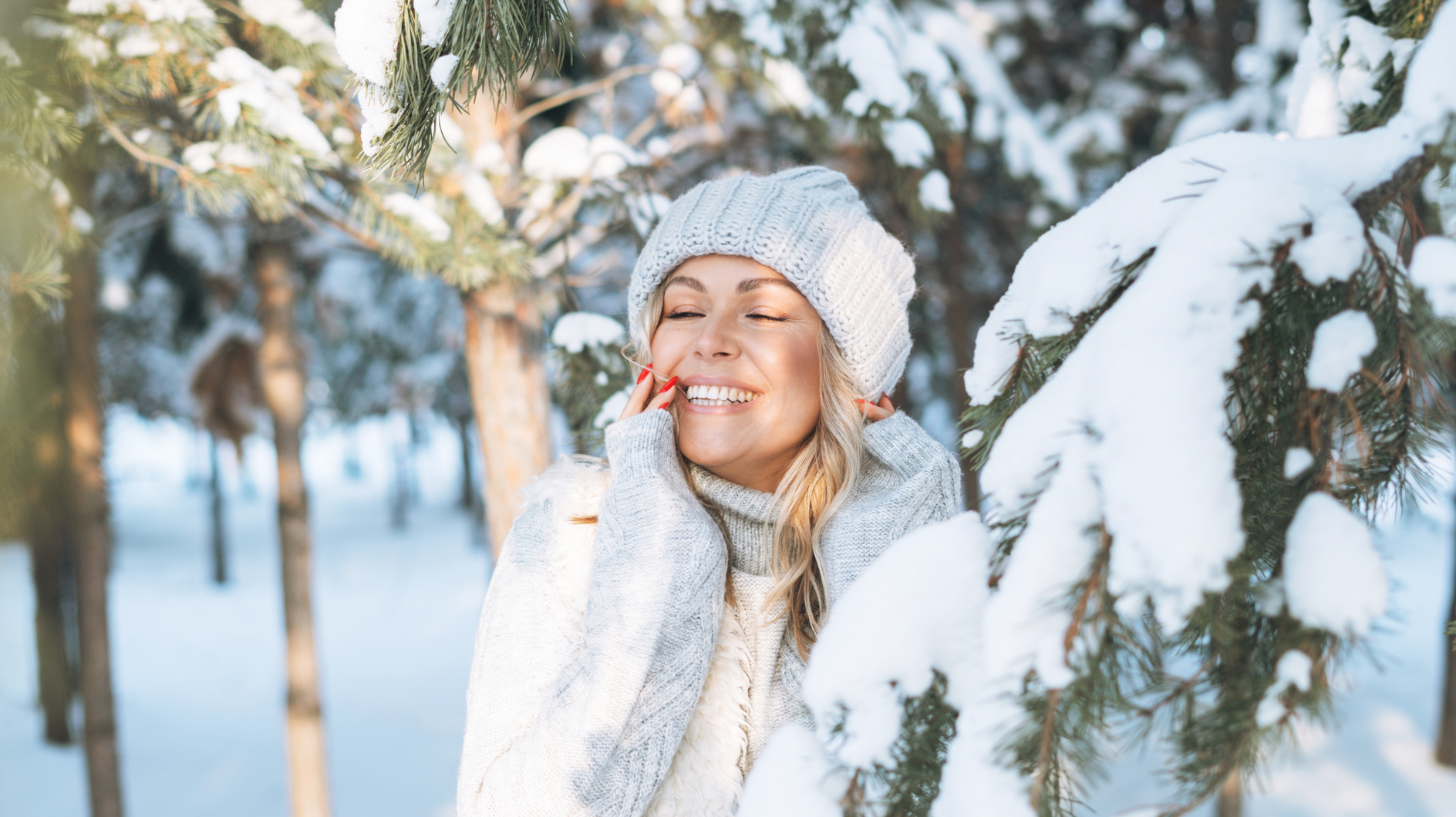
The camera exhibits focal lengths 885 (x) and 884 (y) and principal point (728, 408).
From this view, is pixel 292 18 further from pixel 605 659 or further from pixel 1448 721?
pixel 1448 721

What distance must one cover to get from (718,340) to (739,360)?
5 centimetres

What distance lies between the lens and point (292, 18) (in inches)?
89.6

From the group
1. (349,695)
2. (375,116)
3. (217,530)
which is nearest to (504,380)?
(375,116)

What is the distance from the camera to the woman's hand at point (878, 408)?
185 cm

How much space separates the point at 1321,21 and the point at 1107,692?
154 cm

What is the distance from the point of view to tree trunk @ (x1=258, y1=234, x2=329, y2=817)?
473 cm

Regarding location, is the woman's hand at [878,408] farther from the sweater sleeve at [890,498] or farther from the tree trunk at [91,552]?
the tree trunk at [91,552]

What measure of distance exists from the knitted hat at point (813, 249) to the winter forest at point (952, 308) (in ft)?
1.59

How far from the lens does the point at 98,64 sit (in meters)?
2.04

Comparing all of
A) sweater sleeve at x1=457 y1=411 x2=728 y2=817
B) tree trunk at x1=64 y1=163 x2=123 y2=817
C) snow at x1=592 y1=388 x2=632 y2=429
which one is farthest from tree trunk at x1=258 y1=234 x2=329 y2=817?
sweater sleeve at x1=457 y1=411 x2=728 y2=817

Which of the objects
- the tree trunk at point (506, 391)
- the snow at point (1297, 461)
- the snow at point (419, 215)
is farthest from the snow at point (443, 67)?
the tree trunk at point (506, 391)

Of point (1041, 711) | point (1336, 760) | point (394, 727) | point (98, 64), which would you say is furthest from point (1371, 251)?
point (394, 727)

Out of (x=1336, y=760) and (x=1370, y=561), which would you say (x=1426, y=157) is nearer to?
(x=1370, y=561)

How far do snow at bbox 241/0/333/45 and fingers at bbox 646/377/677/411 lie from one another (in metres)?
1.42
